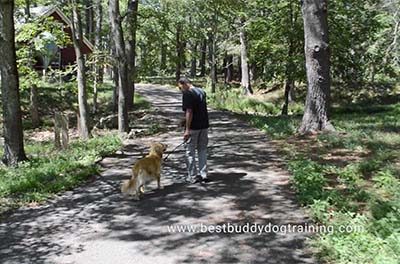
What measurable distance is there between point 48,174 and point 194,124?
3096mm

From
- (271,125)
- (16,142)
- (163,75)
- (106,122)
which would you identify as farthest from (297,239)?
(163,75)

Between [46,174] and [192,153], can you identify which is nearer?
[192,153]

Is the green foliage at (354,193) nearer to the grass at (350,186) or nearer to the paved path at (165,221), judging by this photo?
the grass at (350,186)

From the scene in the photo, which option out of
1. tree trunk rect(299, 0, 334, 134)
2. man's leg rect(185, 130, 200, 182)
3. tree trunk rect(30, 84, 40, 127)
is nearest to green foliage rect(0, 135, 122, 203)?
man's leg rect(185, 130, 200, 182)

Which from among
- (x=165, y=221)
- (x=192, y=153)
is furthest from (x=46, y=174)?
(x=165, y=221)

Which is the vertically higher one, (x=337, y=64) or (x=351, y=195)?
(x=337, y=64)

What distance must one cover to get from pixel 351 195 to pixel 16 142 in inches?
279

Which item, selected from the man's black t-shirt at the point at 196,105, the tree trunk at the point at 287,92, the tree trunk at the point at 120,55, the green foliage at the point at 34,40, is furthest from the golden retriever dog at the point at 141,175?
the tree trunk at the point at 287,92

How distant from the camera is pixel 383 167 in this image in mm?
7367

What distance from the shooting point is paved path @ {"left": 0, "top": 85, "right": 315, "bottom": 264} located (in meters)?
4.82

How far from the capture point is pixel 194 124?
7.49 metres

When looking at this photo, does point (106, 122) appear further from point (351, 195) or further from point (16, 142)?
point (351, 195)

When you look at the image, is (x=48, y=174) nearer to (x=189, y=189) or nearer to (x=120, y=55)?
(x=189, y=189)

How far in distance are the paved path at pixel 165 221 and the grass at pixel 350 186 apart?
0.94 feet
